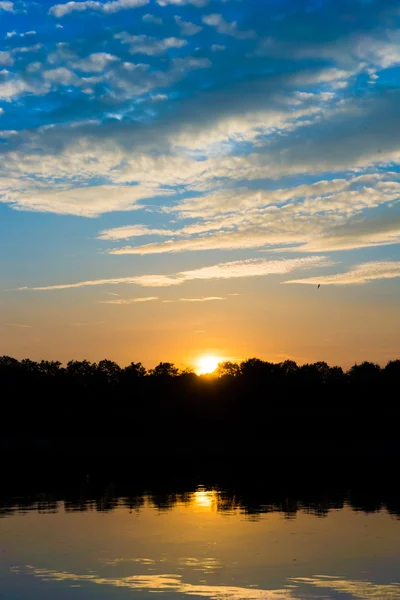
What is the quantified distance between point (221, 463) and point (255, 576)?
6191 cm

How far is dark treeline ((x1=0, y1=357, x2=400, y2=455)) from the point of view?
11475 centimetres

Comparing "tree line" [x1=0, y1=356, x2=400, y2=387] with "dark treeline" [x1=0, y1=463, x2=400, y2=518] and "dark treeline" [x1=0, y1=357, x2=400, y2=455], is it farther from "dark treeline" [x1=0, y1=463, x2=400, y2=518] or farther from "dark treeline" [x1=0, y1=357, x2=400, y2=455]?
"dark treeline" [x1=0, y1=463, x2=400, y2=518]

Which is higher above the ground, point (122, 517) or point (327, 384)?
point (327, 384)

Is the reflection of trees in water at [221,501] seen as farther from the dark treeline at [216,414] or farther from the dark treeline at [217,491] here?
the dark treeline at [216,414]

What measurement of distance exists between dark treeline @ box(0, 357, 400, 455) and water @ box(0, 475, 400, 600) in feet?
191

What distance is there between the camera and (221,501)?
50344 mm

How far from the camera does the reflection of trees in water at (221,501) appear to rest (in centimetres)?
4659

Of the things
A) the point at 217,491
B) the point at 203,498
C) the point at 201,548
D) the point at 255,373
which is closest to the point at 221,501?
the point at 203,498

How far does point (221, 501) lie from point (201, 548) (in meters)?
18.1

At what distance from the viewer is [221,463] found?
8788 centimetres

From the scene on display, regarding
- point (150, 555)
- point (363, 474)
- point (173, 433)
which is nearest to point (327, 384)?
point (173, 433)

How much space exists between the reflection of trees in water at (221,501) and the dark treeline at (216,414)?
161ft

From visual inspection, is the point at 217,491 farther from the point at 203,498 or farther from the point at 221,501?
the point at 221,501

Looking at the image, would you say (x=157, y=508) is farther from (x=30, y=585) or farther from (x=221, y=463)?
(x=221, y=463)
